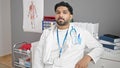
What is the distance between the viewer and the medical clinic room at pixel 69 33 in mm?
1761

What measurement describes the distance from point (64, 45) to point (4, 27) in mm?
2747

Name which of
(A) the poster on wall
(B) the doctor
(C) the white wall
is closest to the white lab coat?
(B) the doctor

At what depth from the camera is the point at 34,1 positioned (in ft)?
9.99

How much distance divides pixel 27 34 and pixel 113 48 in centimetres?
183

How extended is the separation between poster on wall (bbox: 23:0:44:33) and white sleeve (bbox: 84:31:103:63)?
1365 millimetres

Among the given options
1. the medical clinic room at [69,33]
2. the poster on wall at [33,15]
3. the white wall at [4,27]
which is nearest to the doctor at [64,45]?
the medical clinic room at [69,33]

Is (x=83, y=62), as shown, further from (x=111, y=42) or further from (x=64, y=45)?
(x=111, y=42)

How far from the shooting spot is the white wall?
409cm

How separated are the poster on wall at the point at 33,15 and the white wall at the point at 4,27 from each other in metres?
1.08

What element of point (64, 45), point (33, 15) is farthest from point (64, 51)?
point (33, 15)

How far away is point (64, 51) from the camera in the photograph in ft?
5.84

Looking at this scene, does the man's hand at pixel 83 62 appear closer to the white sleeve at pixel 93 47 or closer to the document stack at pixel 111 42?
the white sleeve at pixel 93 47

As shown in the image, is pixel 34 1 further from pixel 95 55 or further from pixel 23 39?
pixel 95 55

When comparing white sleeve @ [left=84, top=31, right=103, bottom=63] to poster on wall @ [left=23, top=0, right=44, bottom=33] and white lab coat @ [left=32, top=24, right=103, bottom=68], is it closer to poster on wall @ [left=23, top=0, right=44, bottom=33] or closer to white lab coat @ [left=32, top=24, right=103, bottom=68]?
white lab coat @ [left=32, top=24, right=103, bottom=68]
